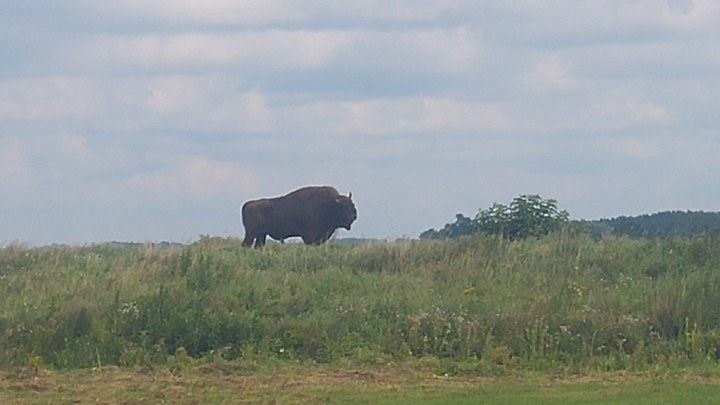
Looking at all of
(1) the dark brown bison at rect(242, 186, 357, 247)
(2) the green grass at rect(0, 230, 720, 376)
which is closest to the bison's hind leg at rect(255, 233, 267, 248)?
(1) the dark brown bison at rect(242, 186, 357, 247)

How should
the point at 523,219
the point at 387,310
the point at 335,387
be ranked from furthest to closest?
the point at 523,219 → the point at 387,310 → the point at 335,387

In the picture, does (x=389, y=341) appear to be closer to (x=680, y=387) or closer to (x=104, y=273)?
(x=680, y=387)

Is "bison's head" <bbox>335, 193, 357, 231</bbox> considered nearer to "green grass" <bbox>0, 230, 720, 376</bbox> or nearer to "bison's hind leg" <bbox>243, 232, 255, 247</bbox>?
"bison's hind leg" <bbox>243, 232, 255, 247</bbox>

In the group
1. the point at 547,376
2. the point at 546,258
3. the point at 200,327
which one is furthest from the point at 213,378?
the point at 546,258

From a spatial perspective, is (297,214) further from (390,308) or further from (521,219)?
(390,308)

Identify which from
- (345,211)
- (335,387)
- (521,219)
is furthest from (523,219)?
(335,387)

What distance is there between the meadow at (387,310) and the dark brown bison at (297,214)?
8476 mm

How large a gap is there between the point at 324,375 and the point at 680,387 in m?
4.61

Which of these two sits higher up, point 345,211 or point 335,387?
point 345,211

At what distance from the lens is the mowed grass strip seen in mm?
15234

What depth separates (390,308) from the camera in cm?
2095

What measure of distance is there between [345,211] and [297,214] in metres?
1.30

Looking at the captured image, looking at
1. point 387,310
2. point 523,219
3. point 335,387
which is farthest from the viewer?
point 523,219

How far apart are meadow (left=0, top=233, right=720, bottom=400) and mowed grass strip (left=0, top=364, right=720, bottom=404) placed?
43cm
